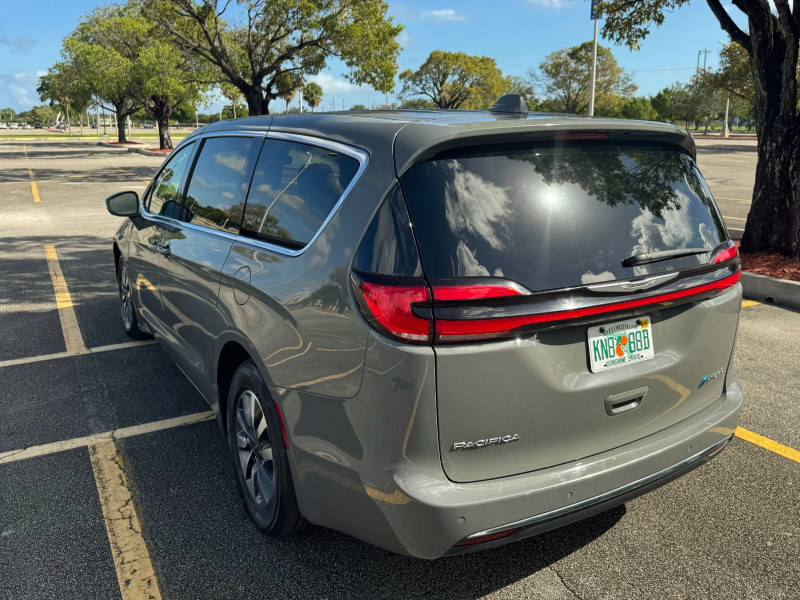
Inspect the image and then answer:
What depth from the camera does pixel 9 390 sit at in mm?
4656

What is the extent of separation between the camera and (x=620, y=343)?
2.34 meters

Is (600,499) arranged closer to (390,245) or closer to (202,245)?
(390,245)

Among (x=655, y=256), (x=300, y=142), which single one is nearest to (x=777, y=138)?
(x=655, y=256)

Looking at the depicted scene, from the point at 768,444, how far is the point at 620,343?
2149mm

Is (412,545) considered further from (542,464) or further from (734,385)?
(734,385)

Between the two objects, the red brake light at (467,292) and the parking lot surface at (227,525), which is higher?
the red brake light at (467,292)

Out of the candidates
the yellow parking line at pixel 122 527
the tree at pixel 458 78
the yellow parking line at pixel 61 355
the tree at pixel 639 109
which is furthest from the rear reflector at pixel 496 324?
the tree at pixel 639 109

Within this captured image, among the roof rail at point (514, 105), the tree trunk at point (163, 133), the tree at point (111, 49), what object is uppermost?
the tree at point (111, 49)

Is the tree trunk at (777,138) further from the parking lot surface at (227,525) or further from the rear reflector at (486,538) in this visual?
the rear reflector at (486,538)

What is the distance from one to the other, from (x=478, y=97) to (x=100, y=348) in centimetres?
7625

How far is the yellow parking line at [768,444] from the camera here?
373cm

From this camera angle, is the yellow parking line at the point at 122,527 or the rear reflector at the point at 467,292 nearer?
the rear reflector at the point at 467,292

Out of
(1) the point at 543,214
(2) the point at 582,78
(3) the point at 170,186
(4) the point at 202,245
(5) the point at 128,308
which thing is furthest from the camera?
(2) the point at 582,78

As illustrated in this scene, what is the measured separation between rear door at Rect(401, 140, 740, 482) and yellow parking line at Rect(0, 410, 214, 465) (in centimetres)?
256
